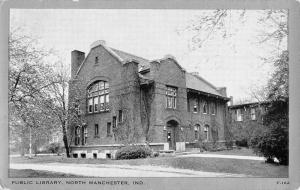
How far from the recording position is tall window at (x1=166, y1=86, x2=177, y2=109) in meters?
9.20

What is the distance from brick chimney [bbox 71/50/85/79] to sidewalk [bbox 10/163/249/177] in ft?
8.04

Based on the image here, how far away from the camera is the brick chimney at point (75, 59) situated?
8.76m

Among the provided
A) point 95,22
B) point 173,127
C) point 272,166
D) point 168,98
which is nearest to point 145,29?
point 95,22

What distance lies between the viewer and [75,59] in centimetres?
888

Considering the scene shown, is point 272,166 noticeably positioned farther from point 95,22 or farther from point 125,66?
point 95,22

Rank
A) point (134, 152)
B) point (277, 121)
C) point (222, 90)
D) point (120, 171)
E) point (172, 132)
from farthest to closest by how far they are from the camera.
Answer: point (172, 132)
point (222, 90)
point (134, 152)
point (277, 121)
point (120, 171)

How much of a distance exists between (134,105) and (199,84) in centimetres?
189

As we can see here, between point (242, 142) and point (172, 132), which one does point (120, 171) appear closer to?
point (172, 132)

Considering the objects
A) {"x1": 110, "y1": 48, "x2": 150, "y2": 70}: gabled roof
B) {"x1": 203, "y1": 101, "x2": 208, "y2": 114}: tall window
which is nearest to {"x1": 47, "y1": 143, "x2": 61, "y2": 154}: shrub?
{"x1": 110, "y1": 48, "x2": 150, "y2": 70}: gabled roof

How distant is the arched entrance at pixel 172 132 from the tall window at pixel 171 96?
0.44 m

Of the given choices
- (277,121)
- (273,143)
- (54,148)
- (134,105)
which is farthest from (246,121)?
(54,148)

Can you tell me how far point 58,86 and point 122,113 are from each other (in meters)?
1.88

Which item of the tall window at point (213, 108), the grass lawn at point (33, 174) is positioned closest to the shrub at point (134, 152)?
the grass lawn at point (33, 174)

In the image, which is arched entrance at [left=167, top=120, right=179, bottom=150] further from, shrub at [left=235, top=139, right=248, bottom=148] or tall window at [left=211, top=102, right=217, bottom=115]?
shrub at [left=235, top=139, right=248, bottom=148]
